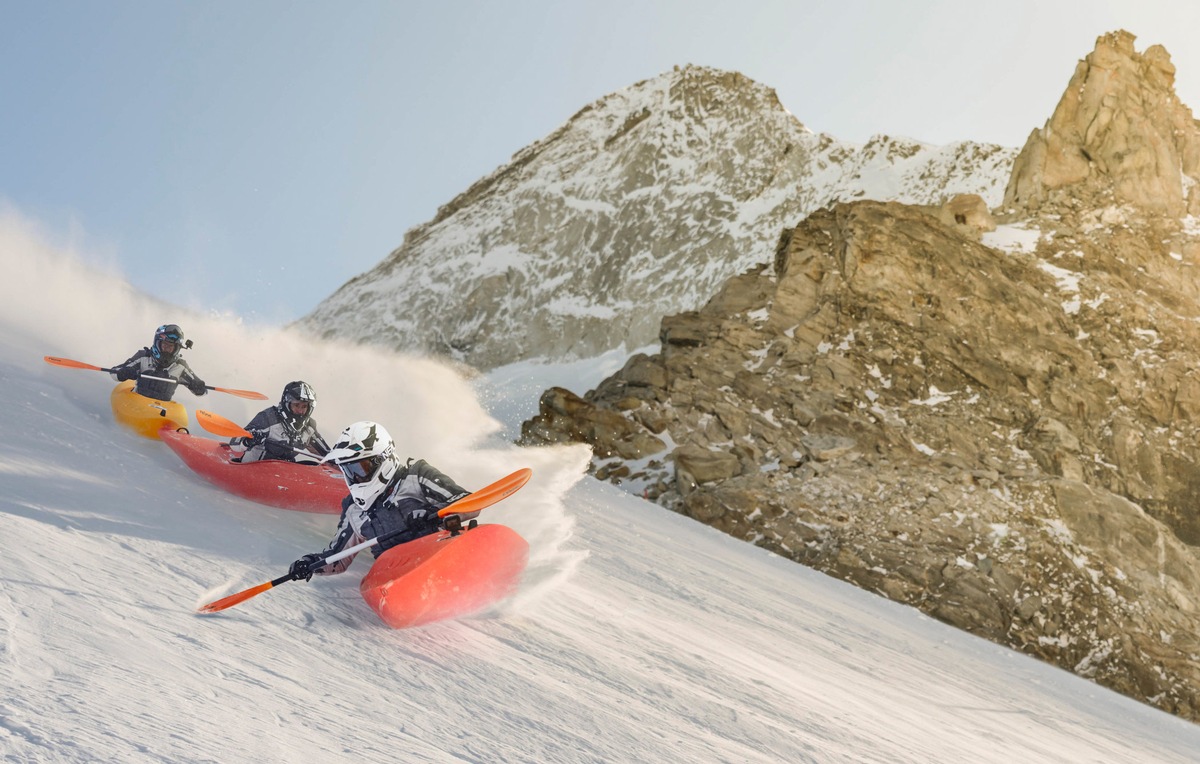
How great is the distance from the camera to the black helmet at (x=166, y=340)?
1184 cm

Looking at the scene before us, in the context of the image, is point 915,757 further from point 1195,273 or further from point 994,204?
point 994,204

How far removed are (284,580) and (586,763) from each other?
258 cm

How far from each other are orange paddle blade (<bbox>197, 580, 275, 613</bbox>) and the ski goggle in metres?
1.29

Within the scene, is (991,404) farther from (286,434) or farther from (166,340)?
(166,340)

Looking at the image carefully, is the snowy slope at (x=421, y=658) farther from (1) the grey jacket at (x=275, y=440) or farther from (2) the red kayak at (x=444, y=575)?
(1) the grey jacket at (x=275, y=440)

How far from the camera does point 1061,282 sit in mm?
28750

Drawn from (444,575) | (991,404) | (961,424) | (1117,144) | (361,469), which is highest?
(1117,144)

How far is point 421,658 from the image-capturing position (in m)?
5.02

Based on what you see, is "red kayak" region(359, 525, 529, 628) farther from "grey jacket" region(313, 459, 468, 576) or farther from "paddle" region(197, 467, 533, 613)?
"grey jacket" region(313, 459, 468, 576)

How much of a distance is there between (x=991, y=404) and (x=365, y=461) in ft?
75.9

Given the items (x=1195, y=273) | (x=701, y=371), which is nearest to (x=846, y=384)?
(x=701, y=371)

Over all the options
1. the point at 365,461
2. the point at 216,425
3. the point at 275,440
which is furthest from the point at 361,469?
the point at 216,425

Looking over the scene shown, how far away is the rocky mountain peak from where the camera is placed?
104 ft

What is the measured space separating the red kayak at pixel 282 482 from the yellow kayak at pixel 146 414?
2.21 m
